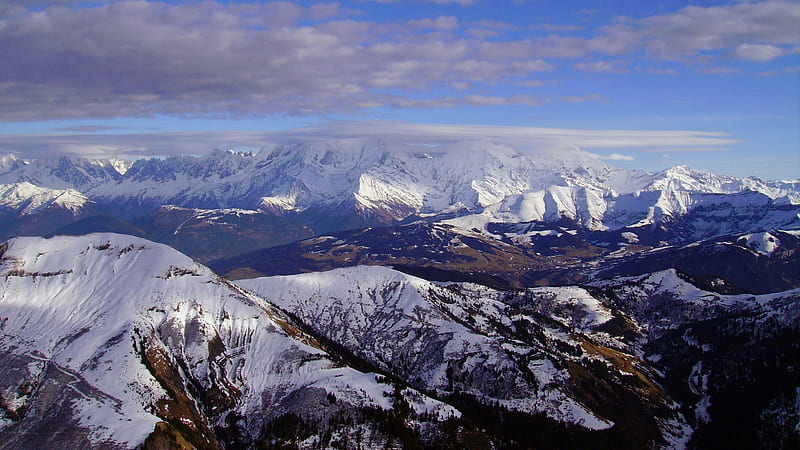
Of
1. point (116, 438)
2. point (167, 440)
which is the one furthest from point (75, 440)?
point (167, 440)

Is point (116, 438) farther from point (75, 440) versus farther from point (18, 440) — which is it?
point (18, 440)

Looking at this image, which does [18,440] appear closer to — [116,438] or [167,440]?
[116,438]

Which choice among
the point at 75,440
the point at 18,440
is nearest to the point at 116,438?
the point at 75,440

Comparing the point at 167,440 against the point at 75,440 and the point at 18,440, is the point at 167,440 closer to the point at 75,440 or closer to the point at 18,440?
the point at 75,440

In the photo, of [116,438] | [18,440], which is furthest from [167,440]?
[18,440]

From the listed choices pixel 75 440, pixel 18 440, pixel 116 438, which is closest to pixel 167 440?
pixel 116 438
